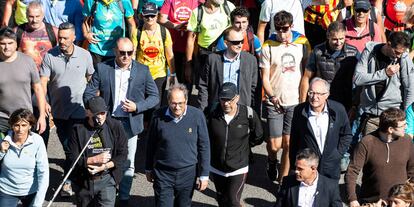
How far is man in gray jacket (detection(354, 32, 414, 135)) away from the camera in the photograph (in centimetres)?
924

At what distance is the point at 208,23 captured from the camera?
1074 cm

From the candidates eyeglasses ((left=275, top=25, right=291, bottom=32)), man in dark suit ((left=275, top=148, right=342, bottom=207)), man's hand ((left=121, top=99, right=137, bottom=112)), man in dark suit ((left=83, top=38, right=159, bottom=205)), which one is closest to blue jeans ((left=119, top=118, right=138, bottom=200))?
man in dark suit ((left=83, top=38, right=159, bottom=205))

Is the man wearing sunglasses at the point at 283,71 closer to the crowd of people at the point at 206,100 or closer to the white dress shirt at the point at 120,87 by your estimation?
the crowd of people at the point at 206,100

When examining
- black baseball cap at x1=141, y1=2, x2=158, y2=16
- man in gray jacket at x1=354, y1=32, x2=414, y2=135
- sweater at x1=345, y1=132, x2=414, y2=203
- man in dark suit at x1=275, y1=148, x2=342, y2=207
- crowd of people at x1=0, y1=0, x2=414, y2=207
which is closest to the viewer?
man in dark suit at x1=275, y1=148, x2=342, y2=207

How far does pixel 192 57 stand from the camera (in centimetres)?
1120

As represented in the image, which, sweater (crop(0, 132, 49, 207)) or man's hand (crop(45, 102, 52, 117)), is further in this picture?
man's hand (crop(45, 102, 52, 117))

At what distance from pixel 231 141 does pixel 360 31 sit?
101 inches

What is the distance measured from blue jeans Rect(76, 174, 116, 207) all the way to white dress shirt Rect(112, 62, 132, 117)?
108 cm

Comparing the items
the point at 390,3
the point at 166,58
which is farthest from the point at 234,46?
the point at 390,3

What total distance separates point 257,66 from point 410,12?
85.8 inches

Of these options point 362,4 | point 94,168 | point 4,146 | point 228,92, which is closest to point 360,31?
point 362,4

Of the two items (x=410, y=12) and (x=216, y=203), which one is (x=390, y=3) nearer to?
(x=410, y=12)

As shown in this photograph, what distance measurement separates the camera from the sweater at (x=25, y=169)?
8.16 meters

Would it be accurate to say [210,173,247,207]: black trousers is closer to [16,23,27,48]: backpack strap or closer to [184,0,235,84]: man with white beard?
[184,0,235,84]: man with white beard
